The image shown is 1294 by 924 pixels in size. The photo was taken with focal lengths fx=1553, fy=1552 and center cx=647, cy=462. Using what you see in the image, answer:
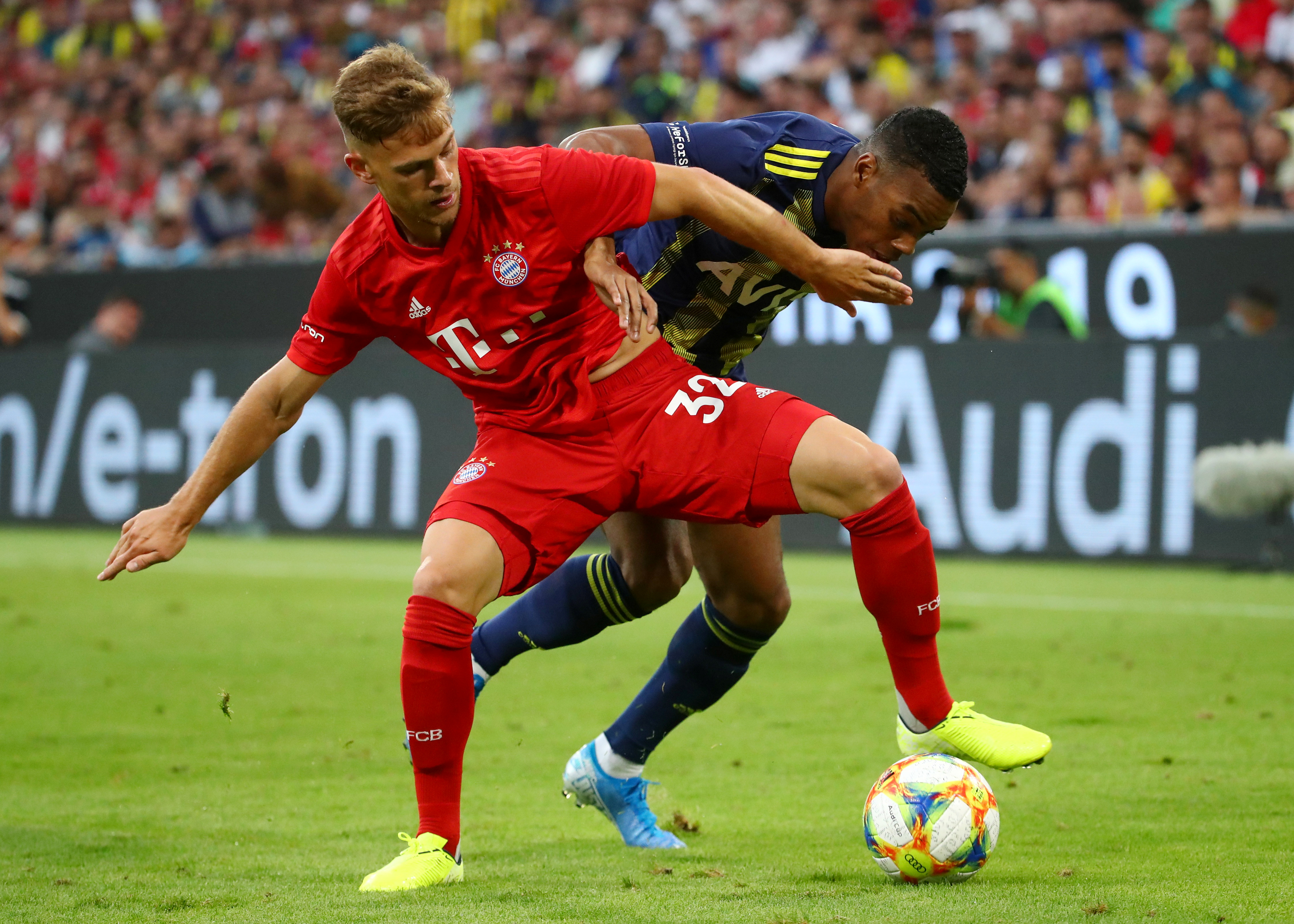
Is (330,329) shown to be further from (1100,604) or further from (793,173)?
(1100,604)

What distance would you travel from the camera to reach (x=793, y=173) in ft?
13.6

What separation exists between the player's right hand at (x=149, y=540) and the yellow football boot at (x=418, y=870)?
0.94m

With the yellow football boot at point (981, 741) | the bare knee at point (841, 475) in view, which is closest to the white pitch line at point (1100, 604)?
the yellow football boot at point (981, 741)

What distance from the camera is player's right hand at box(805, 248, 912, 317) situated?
143 inches

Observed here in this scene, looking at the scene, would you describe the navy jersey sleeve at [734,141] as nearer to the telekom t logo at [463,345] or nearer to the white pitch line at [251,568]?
the telekom t logo at [463,345]

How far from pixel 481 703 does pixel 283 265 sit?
8690mm

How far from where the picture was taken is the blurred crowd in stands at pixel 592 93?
11.8m

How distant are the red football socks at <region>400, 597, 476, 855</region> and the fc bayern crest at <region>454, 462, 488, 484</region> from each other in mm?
383

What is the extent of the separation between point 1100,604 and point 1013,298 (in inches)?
122

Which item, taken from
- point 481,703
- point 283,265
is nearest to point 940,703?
point 481,703

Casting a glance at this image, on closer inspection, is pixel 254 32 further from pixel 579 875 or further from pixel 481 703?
pixel 579 875

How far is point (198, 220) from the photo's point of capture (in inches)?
637

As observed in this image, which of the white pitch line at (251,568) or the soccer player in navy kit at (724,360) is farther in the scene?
the white pitch line at (251,568)

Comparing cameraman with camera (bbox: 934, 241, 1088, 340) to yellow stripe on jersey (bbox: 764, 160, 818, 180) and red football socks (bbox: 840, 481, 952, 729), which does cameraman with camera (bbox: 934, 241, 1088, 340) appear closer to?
yellow stripe on jersey (bbox: 764, 160, 818, 180)
